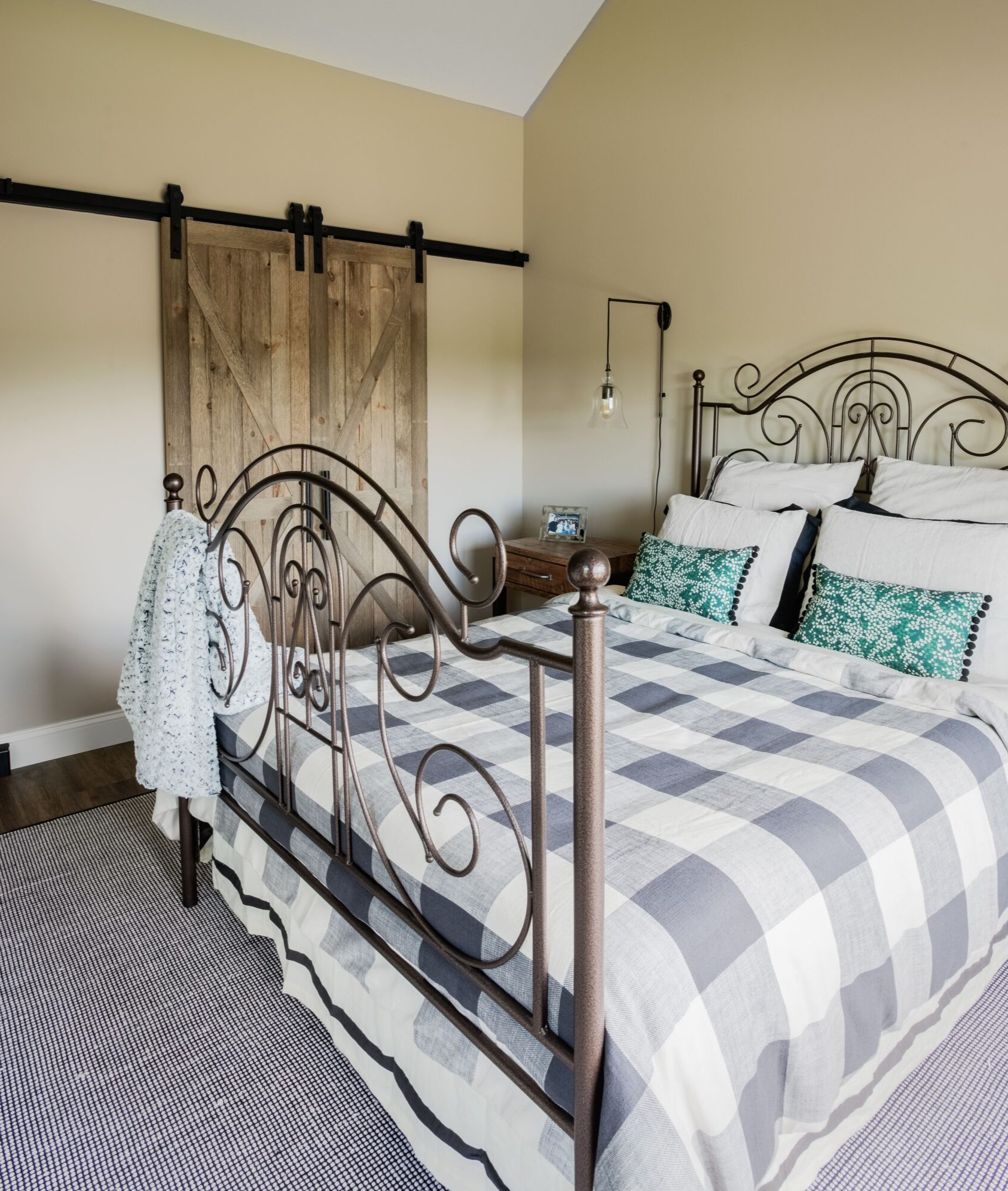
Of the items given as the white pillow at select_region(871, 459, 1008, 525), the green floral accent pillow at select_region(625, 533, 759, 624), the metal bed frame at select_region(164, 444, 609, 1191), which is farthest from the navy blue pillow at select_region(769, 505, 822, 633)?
the metal bed frame at select_region(164, 444, 609, 1191)

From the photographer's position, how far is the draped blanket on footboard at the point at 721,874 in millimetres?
1193

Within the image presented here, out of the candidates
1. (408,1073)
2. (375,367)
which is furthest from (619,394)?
(408,1073)

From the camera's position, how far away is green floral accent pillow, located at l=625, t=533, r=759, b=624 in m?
2.80

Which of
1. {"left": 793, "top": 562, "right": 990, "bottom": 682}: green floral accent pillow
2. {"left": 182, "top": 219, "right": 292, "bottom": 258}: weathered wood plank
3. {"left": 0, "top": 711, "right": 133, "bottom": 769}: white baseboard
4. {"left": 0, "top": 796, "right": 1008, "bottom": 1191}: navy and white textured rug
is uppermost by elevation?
{"left": 182, "top": 219, "right": 292, "bottom": 258}: weathered wood plank

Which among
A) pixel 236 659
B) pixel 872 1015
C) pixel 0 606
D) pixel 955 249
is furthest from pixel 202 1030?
pixel 955 249

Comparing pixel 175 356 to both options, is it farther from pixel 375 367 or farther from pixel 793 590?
pixel 793 590

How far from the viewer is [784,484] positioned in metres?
3.06

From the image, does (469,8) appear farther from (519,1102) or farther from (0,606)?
(519,1102)

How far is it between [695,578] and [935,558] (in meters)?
0.71

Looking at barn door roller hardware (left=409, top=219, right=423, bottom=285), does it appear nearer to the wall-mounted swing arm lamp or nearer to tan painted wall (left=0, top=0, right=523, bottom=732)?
tan painted wall (left=0, top=0, right=523, bottom=732)

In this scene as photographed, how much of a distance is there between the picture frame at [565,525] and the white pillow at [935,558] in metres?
1.48

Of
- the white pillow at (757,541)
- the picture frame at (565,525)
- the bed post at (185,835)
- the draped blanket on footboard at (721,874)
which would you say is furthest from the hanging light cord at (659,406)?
the bed post at (185,835)

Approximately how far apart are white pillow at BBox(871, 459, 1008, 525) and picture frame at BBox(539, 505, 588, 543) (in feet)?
4.80

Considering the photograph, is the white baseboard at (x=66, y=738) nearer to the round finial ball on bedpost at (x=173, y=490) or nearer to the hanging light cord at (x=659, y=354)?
the round finial ball on bedpost at (x=173, y=490)
